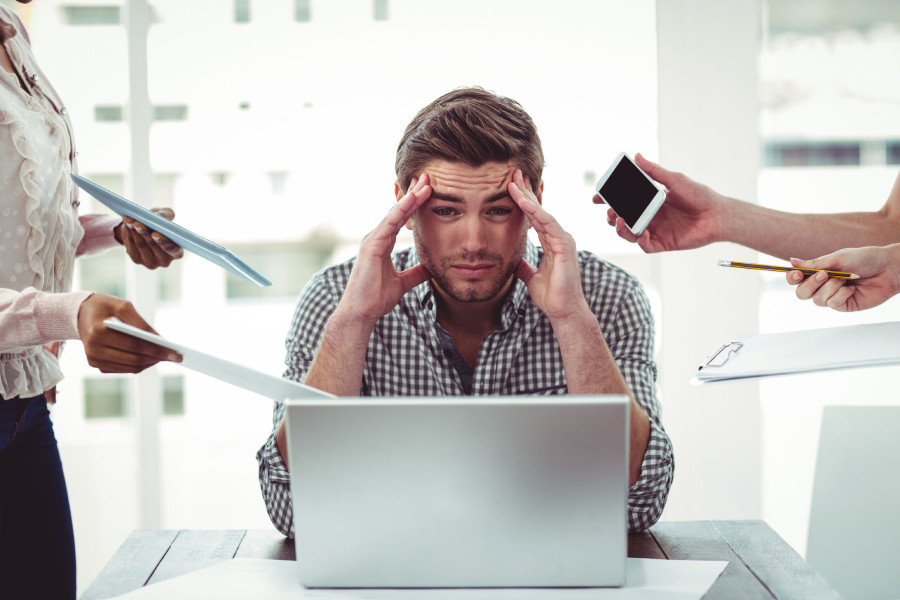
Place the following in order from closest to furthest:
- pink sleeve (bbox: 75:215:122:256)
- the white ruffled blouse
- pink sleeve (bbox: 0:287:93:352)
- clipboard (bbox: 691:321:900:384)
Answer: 1. clipboard (bbox: 691:321:900:384)
2. pink sleeve (bbox: 0:287:93:352)
3. the white ruffled blouse
4. pink sleeve (bbox: 75:215:122:256)

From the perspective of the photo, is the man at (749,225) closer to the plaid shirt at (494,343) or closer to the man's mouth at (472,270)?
the plaid shirt at (494,343)

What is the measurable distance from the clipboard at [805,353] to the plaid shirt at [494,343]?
520mm

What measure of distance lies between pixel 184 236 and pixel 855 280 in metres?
1.07

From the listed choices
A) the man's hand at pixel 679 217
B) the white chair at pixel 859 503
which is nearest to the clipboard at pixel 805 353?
the man's hand at pixel 679 217

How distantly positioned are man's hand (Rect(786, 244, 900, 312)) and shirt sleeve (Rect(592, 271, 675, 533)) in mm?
385

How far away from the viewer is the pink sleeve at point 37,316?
1027 mm

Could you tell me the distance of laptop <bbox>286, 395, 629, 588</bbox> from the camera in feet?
2.49

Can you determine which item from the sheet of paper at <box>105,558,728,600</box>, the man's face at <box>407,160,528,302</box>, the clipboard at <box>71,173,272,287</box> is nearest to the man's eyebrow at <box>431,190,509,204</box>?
the man's face at <box>407,160,528,302</box>

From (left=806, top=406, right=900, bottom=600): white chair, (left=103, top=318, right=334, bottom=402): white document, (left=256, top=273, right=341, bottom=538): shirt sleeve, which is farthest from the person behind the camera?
(left=806, top=406, right=900, bottom=600): white chair

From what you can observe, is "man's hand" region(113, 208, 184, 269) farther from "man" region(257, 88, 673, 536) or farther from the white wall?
the white wall

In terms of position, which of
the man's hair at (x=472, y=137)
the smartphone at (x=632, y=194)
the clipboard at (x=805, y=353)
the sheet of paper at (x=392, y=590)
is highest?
the man's hair at (x=472, y=137)

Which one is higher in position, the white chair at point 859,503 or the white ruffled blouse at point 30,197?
the white ruffled blouse at point 30,197

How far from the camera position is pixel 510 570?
79cm

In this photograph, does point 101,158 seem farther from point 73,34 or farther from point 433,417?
point 433,417
